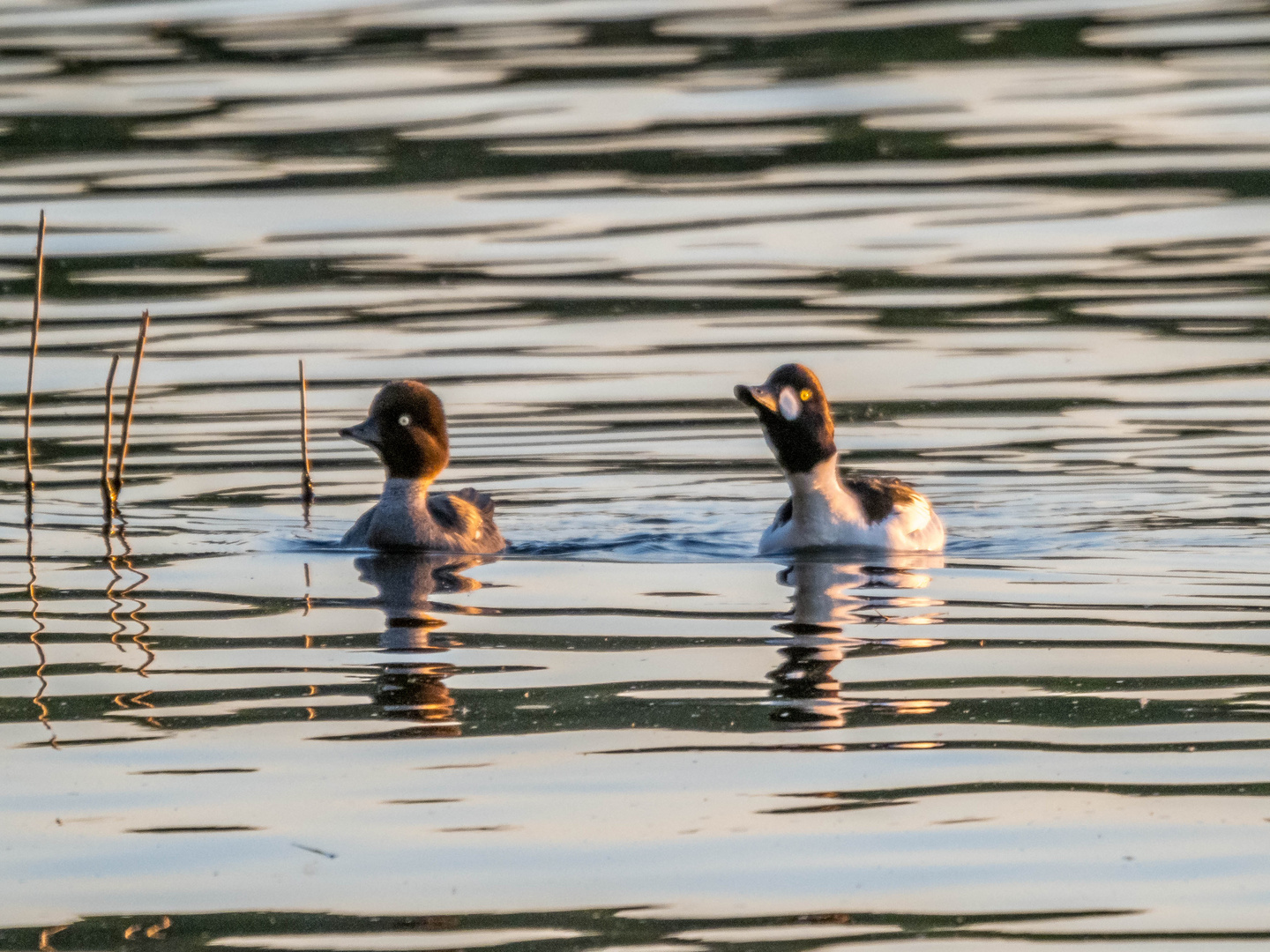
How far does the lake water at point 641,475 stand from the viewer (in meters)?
6.70

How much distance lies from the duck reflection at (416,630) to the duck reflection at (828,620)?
1.18 meters

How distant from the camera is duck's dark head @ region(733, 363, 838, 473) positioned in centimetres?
1196

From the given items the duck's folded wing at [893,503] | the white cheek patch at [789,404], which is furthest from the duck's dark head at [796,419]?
the duck's folded wing at [893,503]

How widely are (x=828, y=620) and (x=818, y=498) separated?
6.90 feet

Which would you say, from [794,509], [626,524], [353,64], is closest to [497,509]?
[626,524]

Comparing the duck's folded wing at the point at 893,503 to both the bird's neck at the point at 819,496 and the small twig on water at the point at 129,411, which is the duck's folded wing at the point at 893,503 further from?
the small twig on water at the point at 129,411

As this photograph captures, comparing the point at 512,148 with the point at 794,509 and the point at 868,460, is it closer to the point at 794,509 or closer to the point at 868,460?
the point at 868,460

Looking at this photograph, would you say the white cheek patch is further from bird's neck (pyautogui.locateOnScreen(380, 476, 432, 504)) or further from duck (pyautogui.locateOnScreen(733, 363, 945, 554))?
bird's neck (pyautogui.locateOnScreen(380, 476, 432, 504))

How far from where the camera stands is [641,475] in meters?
13.7

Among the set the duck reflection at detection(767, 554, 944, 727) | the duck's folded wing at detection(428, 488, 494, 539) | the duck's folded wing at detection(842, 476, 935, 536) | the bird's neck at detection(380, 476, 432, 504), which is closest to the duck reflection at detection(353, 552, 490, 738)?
the duck's folded wing at detection(428, 488, 494, 539)

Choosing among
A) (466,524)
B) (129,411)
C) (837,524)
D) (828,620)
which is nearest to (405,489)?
(466,524)

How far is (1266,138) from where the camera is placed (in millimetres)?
22109

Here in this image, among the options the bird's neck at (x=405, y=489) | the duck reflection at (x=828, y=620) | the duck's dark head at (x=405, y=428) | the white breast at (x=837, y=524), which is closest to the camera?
the duck reflection at (x=828, y=620)

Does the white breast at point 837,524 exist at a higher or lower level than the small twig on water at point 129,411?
lower
